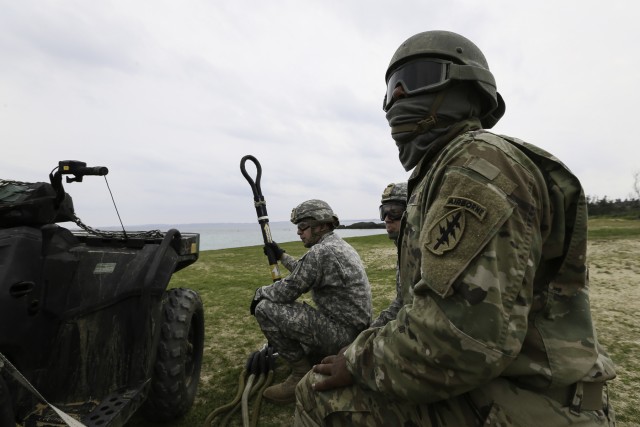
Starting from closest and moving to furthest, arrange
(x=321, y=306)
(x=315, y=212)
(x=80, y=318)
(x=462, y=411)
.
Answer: (x=462, y=411)
(x=80, y=318)
(x=321, y=306)
(x=315, y=212)

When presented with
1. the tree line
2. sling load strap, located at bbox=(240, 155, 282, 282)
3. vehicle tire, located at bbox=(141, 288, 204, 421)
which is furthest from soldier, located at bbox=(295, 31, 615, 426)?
the tree line

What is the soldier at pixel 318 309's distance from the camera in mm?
3863

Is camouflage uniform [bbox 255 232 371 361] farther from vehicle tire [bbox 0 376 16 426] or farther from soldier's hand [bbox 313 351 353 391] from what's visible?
vehicle tire [bbox 0 376 16 426]

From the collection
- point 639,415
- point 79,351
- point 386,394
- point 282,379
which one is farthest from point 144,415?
point 639,415

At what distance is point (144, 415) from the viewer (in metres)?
3.16

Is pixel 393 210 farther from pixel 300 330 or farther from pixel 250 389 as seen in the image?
pixel 250 389

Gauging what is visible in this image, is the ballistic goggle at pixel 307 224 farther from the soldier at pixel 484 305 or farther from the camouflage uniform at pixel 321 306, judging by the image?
the soldier at pixel 484 305

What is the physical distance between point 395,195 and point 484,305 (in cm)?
301

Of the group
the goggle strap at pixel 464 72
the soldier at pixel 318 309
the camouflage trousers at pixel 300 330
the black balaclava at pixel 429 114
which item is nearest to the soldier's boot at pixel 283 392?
the soldier at pixel 318 309

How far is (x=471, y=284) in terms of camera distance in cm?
126

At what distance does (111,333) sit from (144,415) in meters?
0.89

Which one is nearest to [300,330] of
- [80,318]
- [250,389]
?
[250,389]

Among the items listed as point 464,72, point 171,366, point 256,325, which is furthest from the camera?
point 256,325

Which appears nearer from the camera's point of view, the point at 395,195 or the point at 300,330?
the point at 300,330
